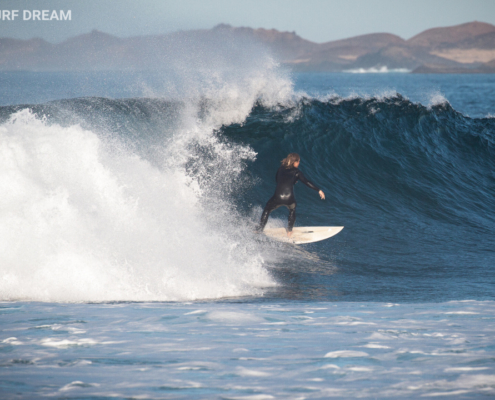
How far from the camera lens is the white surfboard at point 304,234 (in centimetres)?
775

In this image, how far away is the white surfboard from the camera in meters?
7.75

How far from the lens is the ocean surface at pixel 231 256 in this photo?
3248 mm

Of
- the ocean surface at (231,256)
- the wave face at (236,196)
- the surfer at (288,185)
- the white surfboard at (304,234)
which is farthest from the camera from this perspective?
the white surfboard at (304,234)

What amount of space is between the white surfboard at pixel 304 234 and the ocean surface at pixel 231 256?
0.17 m

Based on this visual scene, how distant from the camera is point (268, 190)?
1009 centimetres

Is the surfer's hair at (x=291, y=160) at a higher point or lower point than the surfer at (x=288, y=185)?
higher

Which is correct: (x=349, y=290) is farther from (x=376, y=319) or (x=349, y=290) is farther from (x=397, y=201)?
(x=397, y=201)

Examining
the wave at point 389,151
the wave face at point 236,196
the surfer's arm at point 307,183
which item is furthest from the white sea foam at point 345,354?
the wave at point 389,151

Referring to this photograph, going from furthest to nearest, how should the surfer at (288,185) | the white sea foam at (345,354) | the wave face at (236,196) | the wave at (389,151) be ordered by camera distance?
the wave at (389,151) → the surfer at (288,185) → the wave face at (236,196) → the white sea foam at (345,354)

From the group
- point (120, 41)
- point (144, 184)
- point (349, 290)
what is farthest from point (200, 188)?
point (120, 41)

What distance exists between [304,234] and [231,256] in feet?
6.24

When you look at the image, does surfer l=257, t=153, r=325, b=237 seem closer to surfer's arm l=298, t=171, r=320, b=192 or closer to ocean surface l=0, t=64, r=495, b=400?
surfer's arm l=298, t=171, r=320, b=192

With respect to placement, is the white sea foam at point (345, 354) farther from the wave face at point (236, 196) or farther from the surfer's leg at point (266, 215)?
the surfer's leg at point (266, 215)

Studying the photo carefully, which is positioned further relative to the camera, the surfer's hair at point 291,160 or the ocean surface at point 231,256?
the surfer's hair at point 291,160
